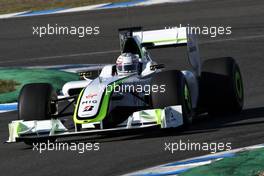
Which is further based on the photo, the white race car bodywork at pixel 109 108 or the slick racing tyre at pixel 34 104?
the slick racing tyre at pixel 34 104

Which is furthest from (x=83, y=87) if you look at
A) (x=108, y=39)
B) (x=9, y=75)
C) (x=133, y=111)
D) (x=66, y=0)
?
(x=66, y=0)

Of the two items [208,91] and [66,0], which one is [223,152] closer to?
[208,91]

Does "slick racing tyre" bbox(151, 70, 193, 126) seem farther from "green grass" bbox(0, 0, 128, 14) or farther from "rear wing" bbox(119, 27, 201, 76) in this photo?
"green grass" bbox(0, 0, 128, 14)

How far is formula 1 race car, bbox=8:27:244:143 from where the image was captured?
39.7ft

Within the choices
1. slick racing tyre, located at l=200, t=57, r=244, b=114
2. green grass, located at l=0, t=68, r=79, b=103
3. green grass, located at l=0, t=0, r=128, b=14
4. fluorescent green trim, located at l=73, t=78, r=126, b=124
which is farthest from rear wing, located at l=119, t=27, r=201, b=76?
green grass, located at l=0, t=0, r=128, b=14

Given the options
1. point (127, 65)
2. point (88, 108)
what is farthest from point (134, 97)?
point (88, 108)

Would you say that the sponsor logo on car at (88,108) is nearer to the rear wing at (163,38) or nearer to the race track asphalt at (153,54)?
the race track asphalt at (153,54)

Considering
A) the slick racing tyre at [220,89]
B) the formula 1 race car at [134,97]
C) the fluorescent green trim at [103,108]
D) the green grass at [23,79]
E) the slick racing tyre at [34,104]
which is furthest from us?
the green grass at [23,79]

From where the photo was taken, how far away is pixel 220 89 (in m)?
13.7

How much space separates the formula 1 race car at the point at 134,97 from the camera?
A: 12.1 meters

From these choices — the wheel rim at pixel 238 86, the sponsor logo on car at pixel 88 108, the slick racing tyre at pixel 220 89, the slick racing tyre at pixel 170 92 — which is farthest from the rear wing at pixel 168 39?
the sponsor logo on car at pixel 88 108

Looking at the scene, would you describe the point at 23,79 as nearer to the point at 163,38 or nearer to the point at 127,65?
the point at 163,38

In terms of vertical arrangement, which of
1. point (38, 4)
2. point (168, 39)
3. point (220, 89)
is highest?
point (38, 4)

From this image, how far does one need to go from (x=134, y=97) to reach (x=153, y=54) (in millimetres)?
9105
